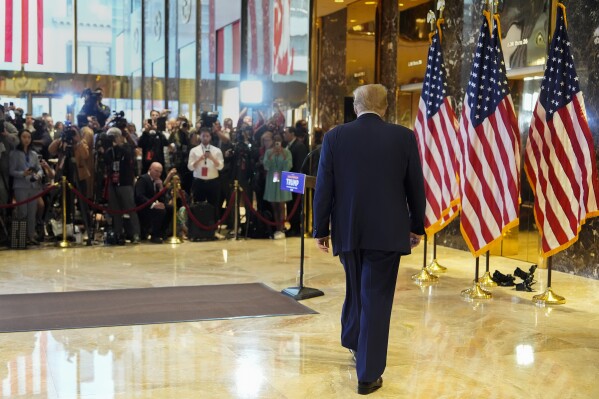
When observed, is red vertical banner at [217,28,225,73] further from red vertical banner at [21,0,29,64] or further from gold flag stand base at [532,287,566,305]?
gold flag stand base at [532,287,566,305]

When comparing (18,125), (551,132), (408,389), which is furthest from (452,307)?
(18,125)

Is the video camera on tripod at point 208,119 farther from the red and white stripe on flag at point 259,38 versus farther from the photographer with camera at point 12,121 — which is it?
the photographer with camera at point 12,121

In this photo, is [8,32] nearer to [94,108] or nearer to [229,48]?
[94,108]

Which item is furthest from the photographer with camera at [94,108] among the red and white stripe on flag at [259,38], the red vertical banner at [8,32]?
the red and white stripe on flag at [259,38]

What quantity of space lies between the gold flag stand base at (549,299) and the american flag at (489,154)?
A: 2.48ft

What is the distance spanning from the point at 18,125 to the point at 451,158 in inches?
278

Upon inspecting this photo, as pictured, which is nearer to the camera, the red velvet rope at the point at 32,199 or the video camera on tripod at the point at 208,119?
the red velvet rope at the point at 32,199

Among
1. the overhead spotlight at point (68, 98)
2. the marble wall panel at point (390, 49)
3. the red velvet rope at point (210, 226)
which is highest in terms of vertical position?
the marble wall panel at point (390, 49)

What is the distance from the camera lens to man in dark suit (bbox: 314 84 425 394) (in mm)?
5020

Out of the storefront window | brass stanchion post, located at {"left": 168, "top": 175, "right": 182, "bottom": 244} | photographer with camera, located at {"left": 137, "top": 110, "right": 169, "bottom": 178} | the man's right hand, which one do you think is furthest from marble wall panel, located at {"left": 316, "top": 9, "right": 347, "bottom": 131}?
the man's right hand

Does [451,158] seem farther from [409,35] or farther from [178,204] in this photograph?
[178,204]

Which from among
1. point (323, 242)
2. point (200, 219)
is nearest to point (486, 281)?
point (323, 242)

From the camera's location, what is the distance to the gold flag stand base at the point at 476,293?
864cm

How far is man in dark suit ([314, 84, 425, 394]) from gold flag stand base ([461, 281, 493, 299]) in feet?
12.1
